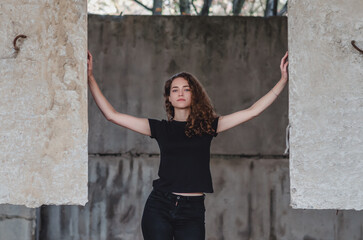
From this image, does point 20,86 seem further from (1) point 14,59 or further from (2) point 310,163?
(2) point 310,163

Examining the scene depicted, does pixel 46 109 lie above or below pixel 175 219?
above

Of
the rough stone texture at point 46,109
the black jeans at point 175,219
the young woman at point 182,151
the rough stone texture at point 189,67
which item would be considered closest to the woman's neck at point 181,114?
the young woman at point 182,151

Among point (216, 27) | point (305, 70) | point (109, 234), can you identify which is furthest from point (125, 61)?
point (305, 70)

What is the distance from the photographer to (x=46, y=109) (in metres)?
2.66

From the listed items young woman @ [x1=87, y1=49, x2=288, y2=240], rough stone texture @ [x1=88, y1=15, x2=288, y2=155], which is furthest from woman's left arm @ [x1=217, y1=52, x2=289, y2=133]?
rough stone texture @ [x1=88, y1=15, x2=288, y2=155]

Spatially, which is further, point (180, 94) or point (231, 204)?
point (231, 204)

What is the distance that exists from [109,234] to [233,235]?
1062mm

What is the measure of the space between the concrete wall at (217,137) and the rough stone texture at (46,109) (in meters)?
2.07

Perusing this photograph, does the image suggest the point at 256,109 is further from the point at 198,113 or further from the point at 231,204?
the point at 231,204

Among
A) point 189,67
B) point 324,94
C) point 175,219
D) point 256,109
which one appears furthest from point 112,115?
point 189,67

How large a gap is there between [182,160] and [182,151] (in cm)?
5

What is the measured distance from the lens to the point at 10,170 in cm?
267

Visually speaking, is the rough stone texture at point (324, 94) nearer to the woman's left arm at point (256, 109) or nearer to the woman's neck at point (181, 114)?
the woman's left arm at point (256, 109)

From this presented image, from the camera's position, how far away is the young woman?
9.66 ft
